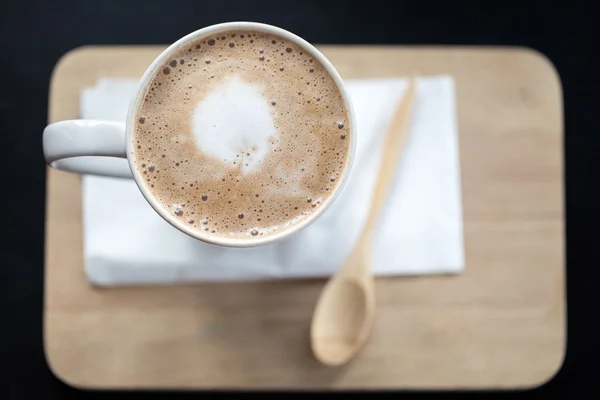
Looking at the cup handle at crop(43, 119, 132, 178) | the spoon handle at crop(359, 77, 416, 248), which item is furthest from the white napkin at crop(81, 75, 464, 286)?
the cup handle at crop(43, 119, 132, 178)

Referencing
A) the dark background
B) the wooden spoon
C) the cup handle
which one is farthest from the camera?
the dark background

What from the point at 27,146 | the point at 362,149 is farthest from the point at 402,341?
the point at 27,146

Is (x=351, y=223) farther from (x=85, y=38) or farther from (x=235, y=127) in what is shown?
(x=85, y=38)

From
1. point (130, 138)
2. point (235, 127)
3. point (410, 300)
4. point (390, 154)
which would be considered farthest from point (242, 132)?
point (410, 300)

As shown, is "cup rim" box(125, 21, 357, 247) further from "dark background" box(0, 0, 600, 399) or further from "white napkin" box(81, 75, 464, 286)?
"dark background" box(0, 0, 600, 399)

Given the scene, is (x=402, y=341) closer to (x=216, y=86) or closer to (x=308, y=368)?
(x=308, y=368)
